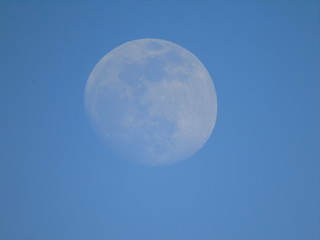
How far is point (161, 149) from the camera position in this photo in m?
3.21

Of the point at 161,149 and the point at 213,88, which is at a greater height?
the point at 213,88

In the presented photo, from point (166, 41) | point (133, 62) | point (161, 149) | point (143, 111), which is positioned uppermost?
point (166, 41)

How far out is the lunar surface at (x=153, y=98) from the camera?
10.4 ft

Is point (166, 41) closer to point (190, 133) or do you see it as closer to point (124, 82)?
point (124, 82)

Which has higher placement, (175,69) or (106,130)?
(175,69)

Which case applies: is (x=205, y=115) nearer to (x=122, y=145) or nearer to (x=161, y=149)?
(x=161, y=149)

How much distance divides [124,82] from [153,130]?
66 cm

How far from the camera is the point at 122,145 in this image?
3215mm

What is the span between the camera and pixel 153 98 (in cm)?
318

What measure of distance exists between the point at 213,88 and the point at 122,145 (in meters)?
1.32

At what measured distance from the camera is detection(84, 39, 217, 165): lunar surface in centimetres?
317

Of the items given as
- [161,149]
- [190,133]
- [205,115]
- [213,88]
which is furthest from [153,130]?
[213,88]

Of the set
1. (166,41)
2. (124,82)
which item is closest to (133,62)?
(124,82)

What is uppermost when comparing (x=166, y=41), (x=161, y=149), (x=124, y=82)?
(x=166, y=41)
